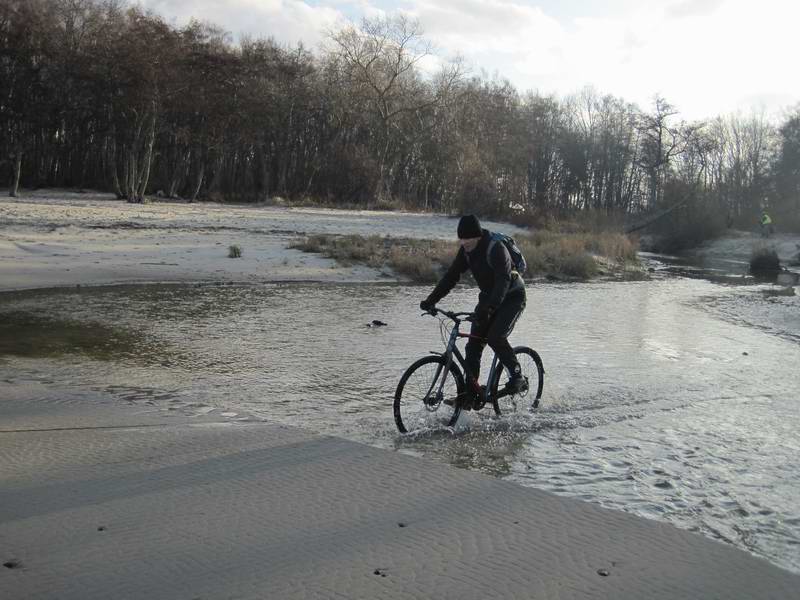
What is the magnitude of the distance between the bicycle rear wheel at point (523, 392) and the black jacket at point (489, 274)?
80cm

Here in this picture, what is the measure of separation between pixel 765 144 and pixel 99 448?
73.9 m

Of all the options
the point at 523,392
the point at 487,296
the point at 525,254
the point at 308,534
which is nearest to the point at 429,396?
the point at 487,296

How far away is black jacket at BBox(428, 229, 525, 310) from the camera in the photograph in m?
6.88

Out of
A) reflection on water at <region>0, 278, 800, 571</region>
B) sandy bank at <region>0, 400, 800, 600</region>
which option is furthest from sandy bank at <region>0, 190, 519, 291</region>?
sandy bank at <region>0, 400, 800, 600</region>

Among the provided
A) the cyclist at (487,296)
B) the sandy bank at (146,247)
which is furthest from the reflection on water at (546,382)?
the sandy bank at (146,247)

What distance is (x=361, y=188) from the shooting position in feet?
167

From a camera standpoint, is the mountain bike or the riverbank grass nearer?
the mountain bike

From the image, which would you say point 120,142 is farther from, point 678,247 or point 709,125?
point 709,125

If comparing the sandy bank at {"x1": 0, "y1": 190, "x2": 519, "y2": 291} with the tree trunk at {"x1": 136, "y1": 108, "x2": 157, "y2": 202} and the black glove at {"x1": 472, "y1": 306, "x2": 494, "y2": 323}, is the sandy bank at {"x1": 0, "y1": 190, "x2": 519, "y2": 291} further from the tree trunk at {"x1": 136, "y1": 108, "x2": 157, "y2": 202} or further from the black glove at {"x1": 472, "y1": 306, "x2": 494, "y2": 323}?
the black glove at {"x1": 472, "y1": 306, "x2": 494, "y2": 323}

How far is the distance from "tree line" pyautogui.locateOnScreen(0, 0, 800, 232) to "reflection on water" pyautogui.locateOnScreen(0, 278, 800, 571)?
2269cm

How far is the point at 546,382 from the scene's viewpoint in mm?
9320

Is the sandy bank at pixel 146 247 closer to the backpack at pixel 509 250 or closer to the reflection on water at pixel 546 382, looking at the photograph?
the reflection on water at pixel 546 382

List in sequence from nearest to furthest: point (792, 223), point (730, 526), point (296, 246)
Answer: point (730, 526)
point (296, 246)
point (792, 223)

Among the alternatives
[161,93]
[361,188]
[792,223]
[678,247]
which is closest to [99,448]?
[161,93]
